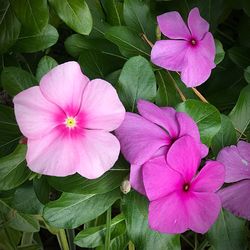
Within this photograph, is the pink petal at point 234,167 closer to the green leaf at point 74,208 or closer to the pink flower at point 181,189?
the pink flower at point 181,189

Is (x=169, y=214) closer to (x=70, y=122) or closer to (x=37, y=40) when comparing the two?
(x=70, y=122)

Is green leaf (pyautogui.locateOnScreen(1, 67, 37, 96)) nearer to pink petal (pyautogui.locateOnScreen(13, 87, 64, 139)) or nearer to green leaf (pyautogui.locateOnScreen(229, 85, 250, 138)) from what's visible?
pink petal (pyautogui.locateOnScreen(13, 87, 64, 139))

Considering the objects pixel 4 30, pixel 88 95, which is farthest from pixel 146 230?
pixel 4 30

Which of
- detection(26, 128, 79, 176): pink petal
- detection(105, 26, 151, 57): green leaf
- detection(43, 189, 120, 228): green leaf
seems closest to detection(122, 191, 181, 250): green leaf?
detection(43, 189, 120, 228): green leaf

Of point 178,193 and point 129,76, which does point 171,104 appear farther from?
point 178,193

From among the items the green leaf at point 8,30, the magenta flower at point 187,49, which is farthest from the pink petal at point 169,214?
the green leaf at point 8,30

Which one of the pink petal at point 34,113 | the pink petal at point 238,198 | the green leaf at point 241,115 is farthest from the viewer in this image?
the green leaf at point 241,115

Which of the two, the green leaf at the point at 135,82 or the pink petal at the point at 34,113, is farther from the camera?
the green leaf at the point at 135,82
